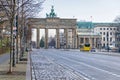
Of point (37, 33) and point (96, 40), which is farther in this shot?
point (96, 40)

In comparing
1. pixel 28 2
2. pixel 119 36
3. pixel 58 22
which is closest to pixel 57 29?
pixel 58 22

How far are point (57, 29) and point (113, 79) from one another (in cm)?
15422

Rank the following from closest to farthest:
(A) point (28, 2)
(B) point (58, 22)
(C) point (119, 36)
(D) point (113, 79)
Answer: (D) point (113, 79), (A) point (28, 2), (C) point (119, 36), (B) point (58, 22)

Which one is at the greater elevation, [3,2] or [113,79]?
[3,2]

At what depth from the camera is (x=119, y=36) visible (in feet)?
445

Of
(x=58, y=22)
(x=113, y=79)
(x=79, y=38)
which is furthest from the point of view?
(x=79, y=38)

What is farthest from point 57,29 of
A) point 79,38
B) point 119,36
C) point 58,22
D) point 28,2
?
point 28,2

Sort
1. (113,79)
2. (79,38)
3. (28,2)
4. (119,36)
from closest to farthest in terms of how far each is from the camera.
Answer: (113,79) → (28,2) → (119,36) → (79,38)

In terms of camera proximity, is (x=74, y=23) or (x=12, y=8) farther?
(x=74, y=23)

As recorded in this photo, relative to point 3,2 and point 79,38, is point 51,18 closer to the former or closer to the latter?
point 79,38

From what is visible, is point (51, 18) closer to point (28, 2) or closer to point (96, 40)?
point (96, 40)

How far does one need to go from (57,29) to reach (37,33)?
8756 mm

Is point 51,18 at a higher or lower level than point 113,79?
higher

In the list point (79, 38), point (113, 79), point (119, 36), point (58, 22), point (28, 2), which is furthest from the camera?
point (79, 38)
